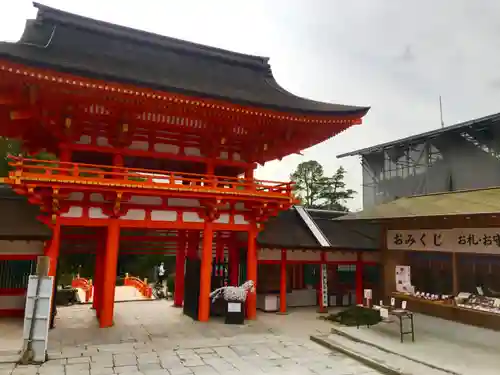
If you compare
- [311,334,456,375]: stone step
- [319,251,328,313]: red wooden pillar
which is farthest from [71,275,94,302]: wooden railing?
[311,334,456,375]: stone step

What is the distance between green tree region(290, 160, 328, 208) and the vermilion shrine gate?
124 feet

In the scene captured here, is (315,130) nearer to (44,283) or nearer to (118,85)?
(118,85)

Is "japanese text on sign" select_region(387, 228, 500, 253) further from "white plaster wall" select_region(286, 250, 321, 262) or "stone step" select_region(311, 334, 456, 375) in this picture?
"stone step" select_region(311, 334, 456, 375)

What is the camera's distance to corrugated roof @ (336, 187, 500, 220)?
12.4 metres

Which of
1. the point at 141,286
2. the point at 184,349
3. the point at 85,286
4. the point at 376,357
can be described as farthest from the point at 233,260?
the point at 85,286

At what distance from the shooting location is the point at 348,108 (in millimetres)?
14938

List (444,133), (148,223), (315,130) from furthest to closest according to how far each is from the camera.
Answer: (444,133)
(315,130)
(148,223)

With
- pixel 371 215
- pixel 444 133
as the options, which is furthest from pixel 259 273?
pixel 444 133

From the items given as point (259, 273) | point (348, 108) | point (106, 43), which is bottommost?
point (259, 273)

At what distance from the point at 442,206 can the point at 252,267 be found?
8009 millimetres

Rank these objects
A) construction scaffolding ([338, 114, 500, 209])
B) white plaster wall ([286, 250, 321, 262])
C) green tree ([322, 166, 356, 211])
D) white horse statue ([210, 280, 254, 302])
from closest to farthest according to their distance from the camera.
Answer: white horse statue ([210, 280, 254, 302]) < white plaster wall ([286, 250, 321, 262]) < construction scaffolding ([338, 114, 500, 209]) < green tree ([322, 166, 356, 211])

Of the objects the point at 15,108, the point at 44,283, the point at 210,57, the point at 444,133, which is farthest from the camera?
the point at 444,133

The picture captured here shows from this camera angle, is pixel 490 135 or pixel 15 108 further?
pixel 490 135

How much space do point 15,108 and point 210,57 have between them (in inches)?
345
